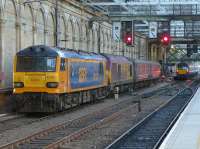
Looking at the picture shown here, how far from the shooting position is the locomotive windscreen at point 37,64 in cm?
2693

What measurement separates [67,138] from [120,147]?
77.2 inches

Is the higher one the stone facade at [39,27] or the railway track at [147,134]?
the stone facade at [39,27]

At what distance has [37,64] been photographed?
88.8 feet

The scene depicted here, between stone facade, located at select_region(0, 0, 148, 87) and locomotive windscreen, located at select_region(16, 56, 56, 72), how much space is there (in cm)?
600

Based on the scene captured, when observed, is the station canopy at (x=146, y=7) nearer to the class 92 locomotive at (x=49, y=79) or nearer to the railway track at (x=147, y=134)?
the class 92 locomotive at (x=49, y=79)

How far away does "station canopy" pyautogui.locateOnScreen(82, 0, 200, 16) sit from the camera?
201 feet

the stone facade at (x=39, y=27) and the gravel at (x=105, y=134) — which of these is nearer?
the gravel at (x=105, y=134)

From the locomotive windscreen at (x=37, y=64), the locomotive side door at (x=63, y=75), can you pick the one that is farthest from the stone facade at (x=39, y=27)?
the locomotive side door at (x=63, y=75)

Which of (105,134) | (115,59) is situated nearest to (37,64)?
(105,134)

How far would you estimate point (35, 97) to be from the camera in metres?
26.7

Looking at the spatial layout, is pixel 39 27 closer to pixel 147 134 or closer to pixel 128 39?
pixel 128 39

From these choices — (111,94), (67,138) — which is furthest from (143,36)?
(67,138)

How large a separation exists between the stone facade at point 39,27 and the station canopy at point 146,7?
2.29 meters

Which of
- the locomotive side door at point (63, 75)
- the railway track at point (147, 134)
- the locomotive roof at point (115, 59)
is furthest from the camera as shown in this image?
the locomotive roof at point (115, 59)
